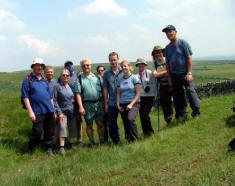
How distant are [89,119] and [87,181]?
2741 mm

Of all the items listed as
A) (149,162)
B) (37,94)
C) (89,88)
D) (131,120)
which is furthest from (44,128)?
(149,162)

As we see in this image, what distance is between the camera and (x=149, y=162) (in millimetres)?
5352

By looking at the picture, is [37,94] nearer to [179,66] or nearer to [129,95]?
[129,95]

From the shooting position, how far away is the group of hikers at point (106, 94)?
671cm

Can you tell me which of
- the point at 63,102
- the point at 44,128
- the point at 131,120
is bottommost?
the point at 44,128

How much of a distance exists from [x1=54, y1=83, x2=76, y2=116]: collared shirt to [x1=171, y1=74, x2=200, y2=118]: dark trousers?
2.81m

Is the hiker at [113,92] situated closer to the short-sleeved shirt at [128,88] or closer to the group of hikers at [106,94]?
the group of hikers at [106,94]

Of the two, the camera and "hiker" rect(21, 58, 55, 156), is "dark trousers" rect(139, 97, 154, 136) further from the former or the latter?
"hiker" rect(21, 58, 55, 156)

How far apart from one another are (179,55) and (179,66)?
29 centimetres

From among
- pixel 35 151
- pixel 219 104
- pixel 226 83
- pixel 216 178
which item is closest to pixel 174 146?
pixel 216 178

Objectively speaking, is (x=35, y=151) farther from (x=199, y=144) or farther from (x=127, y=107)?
(x=199, y=144)

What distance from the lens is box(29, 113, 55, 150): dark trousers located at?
695 cm

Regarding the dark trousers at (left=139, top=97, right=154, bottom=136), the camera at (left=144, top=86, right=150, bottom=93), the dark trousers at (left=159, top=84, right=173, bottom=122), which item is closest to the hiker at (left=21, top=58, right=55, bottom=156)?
the dark trousers at (left=139, top=97, right=154, bottom=136)

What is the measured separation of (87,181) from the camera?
4.64m
